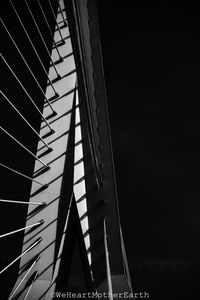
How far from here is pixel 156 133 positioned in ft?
25.2

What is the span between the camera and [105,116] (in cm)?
233

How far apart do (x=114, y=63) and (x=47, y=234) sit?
6069mm

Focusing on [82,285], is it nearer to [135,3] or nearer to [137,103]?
[137,103]

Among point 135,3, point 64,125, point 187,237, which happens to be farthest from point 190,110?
point 64,125

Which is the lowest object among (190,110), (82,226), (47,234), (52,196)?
(190,110)

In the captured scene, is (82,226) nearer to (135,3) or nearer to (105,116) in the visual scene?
(105,116)

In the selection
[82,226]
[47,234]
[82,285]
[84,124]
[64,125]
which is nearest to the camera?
[47,234]

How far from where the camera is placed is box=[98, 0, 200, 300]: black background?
6.68 m

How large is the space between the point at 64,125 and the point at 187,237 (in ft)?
26.8

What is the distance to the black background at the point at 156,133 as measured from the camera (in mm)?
6684

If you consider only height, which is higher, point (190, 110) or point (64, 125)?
point (64, 125)

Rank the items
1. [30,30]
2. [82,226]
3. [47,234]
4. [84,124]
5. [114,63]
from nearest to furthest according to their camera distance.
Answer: [47,234] → [84,124] → [82,226] → [30,30] → [114,63]

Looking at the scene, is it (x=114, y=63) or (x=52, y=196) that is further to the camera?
(x=114, y=63)

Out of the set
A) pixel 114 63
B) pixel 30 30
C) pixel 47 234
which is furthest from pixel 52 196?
pixel 114 63
